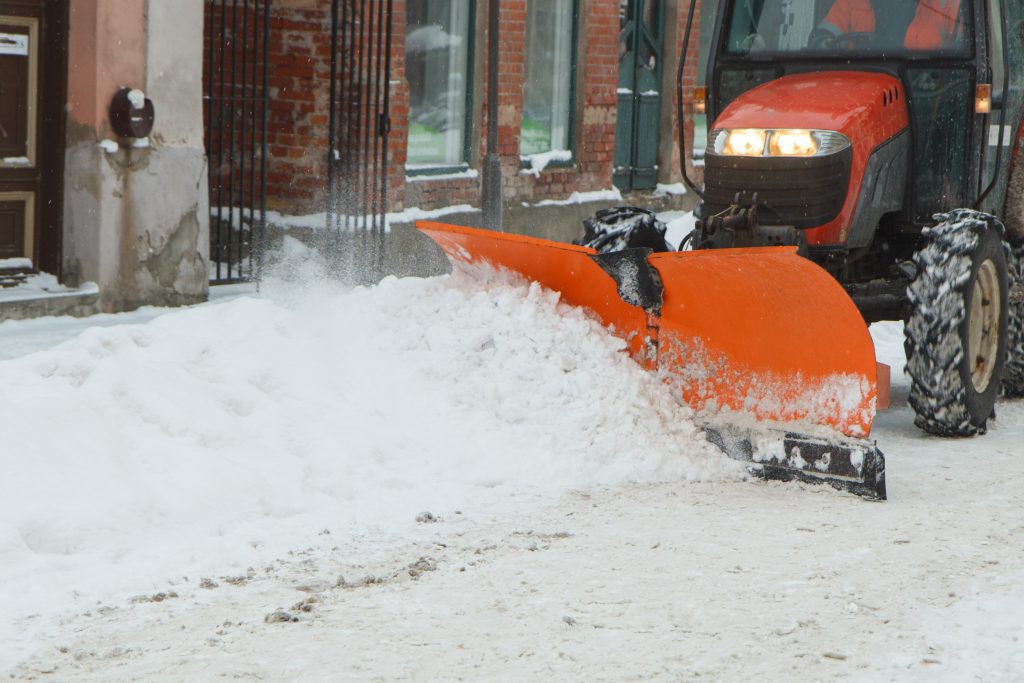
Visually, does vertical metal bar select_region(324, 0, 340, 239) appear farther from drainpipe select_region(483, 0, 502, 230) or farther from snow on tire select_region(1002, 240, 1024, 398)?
snow on tire select_region(1002, 240, 1024, 398)

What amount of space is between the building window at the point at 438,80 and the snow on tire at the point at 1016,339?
595cm

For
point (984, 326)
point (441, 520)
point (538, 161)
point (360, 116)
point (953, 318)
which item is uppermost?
point (360, 116)

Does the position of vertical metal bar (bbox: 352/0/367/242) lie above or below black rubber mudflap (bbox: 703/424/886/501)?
above

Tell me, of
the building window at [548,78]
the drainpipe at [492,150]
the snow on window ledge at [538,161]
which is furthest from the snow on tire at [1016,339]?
the building window at [548,78]

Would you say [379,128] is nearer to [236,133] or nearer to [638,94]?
[236,133]

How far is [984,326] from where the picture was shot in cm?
750

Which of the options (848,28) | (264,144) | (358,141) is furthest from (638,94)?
(848,28)

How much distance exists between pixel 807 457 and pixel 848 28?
2.65 meters

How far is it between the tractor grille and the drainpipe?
4739 millimetres

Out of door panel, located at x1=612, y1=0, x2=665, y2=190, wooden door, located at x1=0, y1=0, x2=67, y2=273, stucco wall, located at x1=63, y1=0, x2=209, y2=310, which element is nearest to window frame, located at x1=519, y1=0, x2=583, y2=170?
door panel, located at x1=612, y1=0, x2=665, y2=190

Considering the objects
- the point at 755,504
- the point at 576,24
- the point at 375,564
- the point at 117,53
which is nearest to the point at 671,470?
the point at 755,504

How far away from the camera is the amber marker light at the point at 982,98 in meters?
7.45

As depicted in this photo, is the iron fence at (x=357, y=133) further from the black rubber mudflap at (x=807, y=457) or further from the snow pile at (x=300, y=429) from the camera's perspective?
the black rubber mudflap at (x=807, y=457)

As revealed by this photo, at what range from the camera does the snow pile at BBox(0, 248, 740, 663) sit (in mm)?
4977
